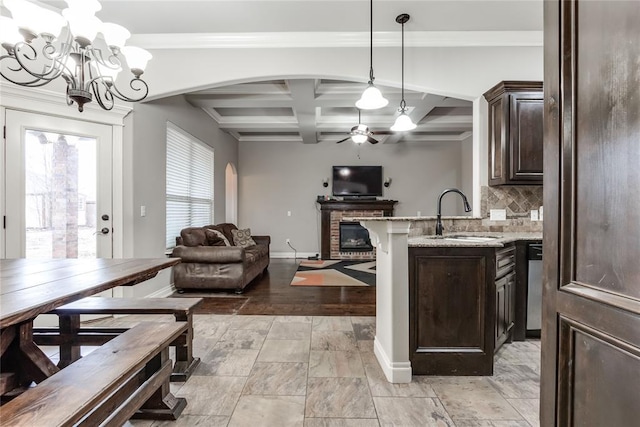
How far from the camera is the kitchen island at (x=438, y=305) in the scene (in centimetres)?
195

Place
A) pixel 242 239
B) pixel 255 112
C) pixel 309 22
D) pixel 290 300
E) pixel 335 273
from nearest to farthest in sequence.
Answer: pixel 309 22, pixel 290 300, pixel 335 273, pixel 242 239, pixel 255 112

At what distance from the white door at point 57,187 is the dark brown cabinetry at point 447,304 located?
3.03 metres

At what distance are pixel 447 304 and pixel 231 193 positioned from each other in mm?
6047

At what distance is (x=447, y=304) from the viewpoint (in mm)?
1990

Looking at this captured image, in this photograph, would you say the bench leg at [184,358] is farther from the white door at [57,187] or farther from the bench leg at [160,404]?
the white door at [57,187]

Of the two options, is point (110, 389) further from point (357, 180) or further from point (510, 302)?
point (357, 180)

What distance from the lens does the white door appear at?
2.59 m

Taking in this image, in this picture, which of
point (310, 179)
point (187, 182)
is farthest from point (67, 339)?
point (310, 179)

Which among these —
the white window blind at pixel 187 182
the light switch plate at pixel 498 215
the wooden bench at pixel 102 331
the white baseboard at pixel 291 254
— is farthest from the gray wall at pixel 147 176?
the light switch plate at pixel 498 215

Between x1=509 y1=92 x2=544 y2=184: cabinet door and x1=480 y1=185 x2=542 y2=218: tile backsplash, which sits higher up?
x1=509 y1=92 x2=544 y2=184: cabinet door

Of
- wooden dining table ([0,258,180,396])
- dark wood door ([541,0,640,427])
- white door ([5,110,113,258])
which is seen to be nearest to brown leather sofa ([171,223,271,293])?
white door ([5,110,113,258])

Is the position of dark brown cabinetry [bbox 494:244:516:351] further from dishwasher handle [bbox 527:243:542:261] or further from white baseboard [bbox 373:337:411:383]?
white baseboard [bbox 373:337:411:383]

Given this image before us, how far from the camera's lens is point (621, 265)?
0.67 m

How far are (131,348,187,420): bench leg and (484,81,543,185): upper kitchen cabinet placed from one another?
309cm
